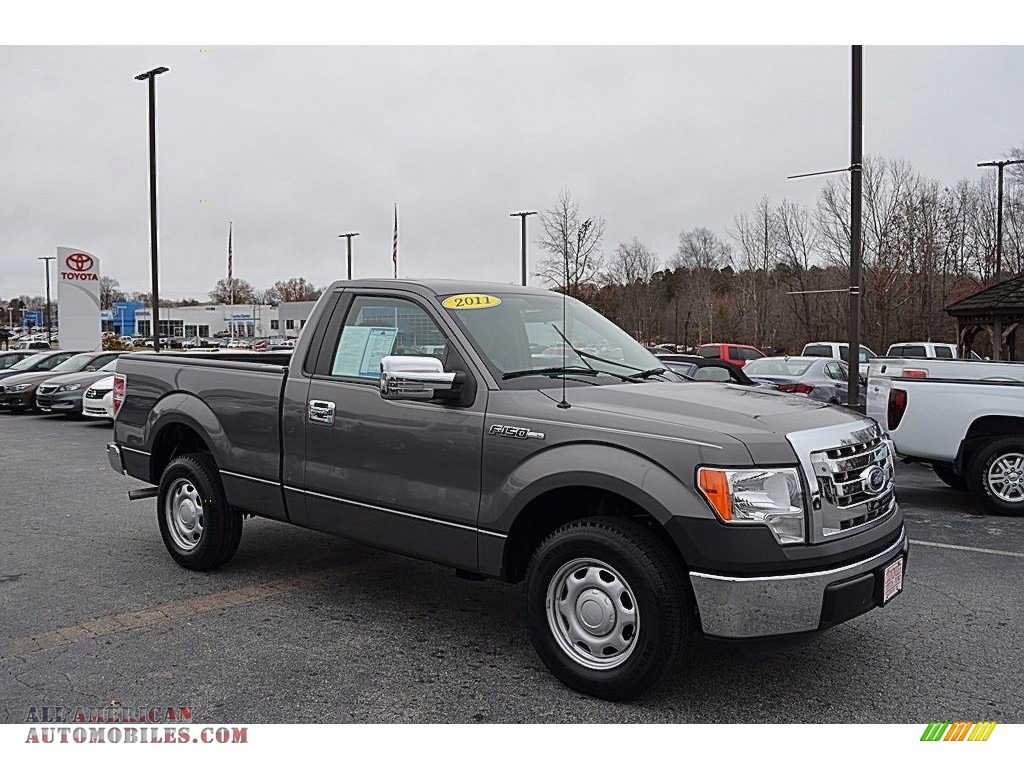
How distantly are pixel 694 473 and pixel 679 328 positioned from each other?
2254 inches

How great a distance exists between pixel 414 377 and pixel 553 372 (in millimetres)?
837

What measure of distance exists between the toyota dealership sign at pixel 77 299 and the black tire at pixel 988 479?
94.8 ft

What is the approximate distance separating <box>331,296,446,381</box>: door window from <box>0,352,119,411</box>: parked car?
18130mm

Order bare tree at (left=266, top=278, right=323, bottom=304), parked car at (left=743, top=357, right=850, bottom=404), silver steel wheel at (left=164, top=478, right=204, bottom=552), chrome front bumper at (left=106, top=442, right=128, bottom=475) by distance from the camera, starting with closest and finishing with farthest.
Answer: silver steel wheel at (left=164, top=478, right=204, bottom=552), chrome front bumper at (left=106, top=442, right=128, bottom=475), parked car at (left=743, top=357, right=850, bottom=404), bare tree at (left=266, top=278, right=323, bottom=304)

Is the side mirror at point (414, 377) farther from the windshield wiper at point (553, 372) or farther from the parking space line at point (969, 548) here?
the parking space line at point (969, 548)

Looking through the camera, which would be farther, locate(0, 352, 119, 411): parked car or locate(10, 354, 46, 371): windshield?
locate(10, 354, 46, 371): windshield

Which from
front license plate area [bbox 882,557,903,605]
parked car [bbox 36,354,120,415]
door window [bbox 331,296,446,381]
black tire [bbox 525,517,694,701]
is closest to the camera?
black tire [bbox 525,517,694,701]

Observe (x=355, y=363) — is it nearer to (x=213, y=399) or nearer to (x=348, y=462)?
(x=348, y=462)

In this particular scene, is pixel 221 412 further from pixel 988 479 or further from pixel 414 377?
pixel 988 479

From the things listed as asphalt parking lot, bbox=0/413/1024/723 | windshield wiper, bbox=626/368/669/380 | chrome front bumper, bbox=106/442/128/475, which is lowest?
asphalt parking lot, bbox=0/413/1024/723

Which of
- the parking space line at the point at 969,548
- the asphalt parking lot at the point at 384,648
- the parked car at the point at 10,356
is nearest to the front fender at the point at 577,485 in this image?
the asphalt parking lot at the point at 384,648

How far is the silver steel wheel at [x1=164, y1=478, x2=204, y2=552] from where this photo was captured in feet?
20.2
